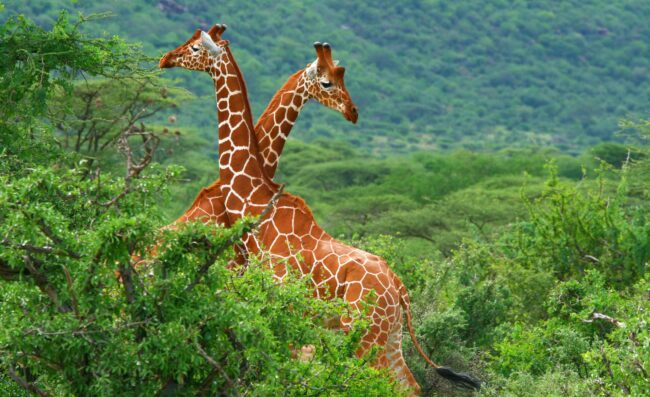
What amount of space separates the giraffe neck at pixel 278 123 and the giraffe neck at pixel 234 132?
11cm

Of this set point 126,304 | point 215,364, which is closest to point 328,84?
point 126,304

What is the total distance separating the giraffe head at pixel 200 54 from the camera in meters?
11.7

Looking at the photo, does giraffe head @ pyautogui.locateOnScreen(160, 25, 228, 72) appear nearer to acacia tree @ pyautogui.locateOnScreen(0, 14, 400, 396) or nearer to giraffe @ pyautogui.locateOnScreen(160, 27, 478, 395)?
giraffe @ pyautogui.locateOnScreen(160, 27, 478, 395)

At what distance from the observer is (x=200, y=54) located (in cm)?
1175

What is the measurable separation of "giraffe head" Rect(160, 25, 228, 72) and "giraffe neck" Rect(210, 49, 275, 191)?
6 cm

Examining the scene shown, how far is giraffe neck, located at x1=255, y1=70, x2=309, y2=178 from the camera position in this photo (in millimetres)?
11562

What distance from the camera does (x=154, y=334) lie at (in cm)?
728

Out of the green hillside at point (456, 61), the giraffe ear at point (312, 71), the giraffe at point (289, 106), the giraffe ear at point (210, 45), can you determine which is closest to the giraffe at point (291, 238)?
the giraffe ear at point (210, 45)

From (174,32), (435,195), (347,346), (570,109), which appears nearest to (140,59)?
(347,346)

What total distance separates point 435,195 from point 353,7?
56.2m

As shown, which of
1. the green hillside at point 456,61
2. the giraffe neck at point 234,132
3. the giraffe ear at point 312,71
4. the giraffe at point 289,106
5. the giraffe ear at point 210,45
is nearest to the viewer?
the giraffe at point 289,106

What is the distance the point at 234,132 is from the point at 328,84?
873mm

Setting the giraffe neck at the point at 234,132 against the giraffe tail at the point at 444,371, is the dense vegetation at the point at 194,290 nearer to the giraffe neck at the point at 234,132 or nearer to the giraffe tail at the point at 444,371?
the giraffe tail at the point at 444,371

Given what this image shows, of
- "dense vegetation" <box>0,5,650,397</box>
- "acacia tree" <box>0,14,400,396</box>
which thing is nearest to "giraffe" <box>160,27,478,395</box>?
"dense vegetation" <box>0,5,650,397</box>
